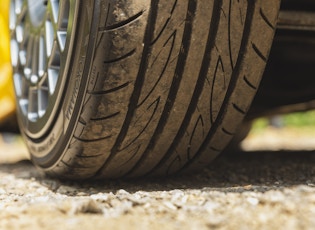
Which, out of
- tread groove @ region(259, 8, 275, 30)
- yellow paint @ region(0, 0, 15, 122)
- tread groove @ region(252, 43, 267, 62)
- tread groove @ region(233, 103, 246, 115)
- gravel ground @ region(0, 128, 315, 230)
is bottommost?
yellow paint @ region(0, 0, 15, 122)

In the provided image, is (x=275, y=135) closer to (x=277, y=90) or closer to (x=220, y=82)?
(x=277, y=90)

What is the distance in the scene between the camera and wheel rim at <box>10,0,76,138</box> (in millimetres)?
1912

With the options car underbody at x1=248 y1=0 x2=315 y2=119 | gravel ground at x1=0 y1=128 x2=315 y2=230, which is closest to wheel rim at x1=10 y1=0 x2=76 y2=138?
gravel ground at x1=0 y1=128 x2=315 y2=230

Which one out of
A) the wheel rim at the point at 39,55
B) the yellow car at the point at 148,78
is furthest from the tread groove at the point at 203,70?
the wheel rim at the point at 39,55

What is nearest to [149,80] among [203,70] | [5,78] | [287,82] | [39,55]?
[203,70]

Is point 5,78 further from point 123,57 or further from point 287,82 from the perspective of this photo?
point 123,57

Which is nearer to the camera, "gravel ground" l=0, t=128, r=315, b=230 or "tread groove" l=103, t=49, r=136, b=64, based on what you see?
"gravel ground" l=0, t=128, r=315, b=230

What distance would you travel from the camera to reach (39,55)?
2.22 m

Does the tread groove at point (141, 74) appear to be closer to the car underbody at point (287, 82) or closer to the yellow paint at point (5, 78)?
the car underbody at point (287, 82)

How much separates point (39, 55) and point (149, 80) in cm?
68

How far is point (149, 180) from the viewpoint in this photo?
2.13 m

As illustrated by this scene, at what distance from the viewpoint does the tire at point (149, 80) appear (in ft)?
5.40

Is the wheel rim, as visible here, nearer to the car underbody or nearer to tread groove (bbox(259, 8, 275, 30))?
tread groove (bbox(259, 8, 275, 30))

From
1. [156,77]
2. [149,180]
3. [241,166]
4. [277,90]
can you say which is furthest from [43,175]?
[277,90]
